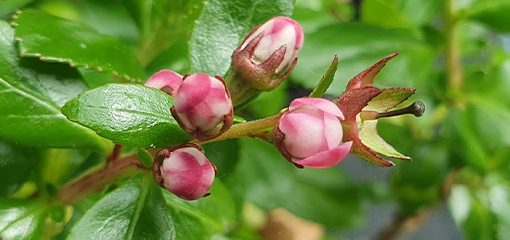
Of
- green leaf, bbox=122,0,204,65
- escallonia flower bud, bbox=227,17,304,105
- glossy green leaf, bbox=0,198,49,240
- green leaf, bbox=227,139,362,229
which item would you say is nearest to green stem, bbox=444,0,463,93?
green leaf, bbox=227,139,362,229

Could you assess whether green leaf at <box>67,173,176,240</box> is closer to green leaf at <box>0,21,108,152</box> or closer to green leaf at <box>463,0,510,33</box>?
green leaf at <box>0,21,108,152</box>

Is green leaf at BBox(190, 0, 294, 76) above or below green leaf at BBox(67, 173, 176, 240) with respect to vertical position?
above

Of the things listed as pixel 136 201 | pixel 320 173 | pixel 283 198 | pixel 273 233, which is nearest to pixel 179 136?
pixel 136 201

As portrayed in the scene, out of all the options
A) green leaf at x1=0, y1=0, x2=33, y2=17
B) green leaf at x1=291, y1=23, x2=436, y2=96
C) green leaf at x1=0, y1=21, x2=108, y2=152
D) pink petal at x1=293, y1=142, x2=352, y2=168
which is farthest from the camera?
green leaf at x1=291, y1=23, x2=436, y2=96

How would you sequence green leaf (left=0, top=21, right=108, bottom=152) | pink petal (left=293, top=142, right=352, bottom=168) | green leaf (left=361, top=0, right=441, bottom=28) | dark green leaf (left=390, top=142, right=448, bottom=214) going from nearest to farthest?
pink petal (left=293, top=142, right=352, bottom=168) → green leaf (left=0, top=21, right=108, bottom=152) → green leaf (left=361, top=0, right=441, bottom=28) → dark green leaf (left=390, top=142, right=448, bottom=214)

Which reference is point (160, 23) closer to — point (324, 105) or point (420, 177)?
point (324, 105)

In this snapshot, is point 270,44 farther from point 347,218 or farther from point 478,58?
point 478,58
